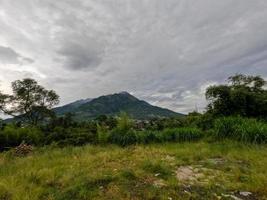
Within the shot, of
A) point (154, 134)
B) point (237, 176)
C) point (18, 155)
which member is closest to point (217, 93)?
point (154, 134)

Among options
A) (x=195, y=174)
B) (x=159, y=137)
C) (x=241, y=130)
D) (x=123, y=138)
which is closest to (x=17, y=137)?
(x=123, y=138)

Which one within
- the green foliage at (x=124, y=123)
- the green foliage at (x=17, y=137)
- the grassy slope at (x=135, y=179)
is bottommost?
the grassy slope at (x=135, y=179)

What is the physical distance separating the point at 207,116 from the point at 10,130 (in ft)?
48.0

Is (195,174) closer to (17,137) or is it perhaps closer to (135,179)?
(135,179)

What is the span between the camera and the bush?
351 inches

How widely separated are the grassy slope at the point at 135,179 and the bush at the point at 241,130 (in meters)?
1.78

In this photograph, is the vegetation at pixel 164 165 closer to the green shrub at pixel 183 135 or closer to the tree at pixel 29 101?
the green shrub at pixel 183 135

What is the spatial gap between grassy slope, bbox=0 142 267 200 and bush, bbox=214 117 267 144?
1784 millimetres

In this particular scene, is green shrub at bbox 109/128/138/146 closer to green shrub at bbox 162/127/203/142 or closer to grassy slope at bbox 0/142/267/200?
green shrub at bbox 162/127/203/142

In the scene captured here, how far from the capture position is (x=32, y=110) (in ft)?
112

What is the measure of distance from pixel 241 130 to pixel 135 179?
6051 millimetres

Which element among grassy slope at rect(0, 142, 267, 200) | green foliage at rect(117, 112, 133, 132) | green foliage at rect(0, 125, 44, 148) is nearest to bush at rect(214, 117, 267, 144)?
grassy slope at rect(0, 142, 267, 200)

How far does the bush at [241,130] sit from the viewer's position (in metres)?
8.92

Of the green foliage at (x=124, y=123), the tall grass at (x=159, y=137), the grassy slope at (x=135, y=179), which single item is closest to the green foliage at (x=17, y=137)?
the green foliage at (x=124, y=123)
